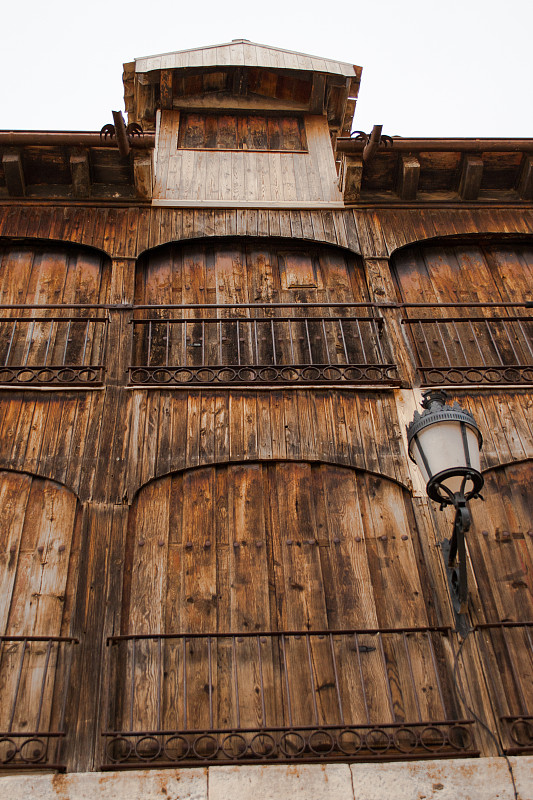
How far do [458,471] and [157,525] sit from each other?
2.72 meters

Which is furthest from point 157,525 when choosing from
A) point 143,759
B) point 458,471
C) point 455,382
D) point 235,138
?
point 235,138

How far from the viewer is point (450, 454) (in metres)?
4.60

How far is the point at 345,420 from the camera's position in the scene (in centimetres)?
685

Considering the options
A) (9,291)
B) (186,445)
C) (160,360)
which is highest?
(9,291)

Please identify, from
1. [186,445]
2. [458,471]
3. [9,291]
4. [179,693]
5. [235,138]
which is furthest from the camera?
[235,138]

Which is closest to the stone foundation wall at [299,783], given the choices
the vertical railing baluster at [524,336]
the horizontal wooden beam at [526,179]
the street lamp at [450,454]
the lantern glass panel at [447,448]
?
the street lamp at [450,454]

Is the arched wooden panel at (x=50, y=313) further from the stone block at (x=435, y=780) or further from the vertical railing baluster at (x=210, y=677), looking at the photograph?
the stone block at (x=435, y=780)

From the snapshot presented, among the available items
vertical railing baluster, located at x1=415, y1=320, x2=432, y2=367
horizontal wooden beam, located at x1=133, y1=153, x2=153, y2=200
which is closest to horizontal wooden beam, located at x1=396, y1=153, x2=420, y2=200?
vertical railing baluster, located at x1=415, y1=320, x2=432, y2=367

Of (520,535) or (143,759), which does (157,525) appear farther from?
(520,535)

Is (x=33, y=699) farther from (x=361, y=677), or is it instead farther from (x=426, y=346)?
(x=426, y=346)

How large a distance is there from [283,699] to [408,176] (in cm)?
636

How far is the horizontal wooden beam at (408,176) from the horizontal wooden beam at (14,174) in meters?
4.58

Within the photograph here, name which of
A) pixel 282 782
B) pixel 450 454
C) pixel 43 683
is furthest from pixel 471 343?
Result: pixel 43 683

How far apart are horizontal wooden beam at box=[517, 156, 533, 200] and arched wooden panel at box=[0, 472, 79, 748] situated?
6.74 m
